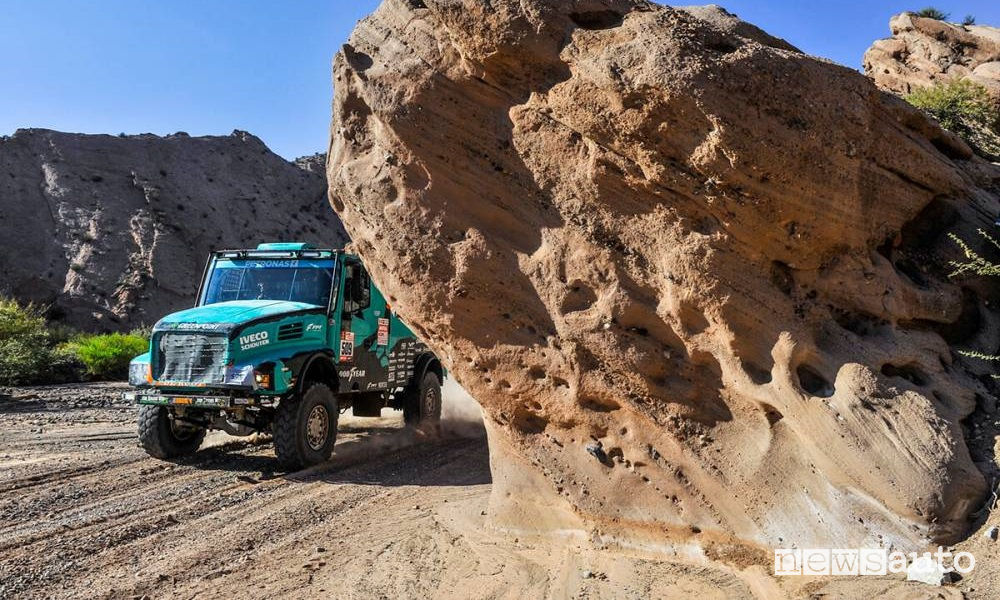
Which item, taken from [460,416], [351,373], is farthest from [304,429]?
[460,416]

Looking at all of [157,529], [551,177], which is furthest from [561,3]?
[157,529]

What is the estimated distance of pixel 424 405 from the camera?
1154 centimetres

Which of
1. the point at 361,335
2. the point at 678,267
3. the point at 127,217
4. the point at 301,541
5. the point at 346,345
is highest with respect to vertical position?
the point at 127,217

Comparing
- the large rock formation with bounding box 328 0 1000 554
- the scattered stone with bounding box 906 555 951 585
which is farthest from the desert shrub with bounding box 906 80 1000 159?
the scattered stone with bounding box 906 555 951 585

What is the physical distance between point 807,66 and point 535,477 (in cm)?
373

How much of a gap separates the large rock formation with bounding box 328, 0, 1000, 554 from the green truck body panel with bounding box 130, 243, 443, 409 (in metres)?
2.79

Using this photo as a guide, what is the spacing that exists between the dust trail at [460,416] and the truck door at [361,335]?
5.39ft

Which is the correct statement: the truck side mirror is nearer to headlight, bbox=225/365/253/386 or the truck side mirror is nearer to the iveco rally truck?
the iveco rally truck

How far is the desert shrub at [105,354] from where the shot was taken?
61.8ft

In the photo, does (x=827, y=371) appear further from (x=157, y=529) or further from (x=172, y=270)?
(x=172, y=270)

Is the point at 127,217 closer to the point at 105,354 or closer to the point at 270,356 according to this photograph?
the point at 105,354

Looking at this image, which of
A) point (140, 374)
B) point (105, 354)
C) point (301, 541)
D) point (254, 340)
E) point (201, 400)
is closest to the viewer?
point (301, 541)

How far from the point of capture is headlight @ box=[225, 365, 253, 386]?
26.5 ft

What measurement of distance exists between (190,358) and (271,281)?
1.61 meters
